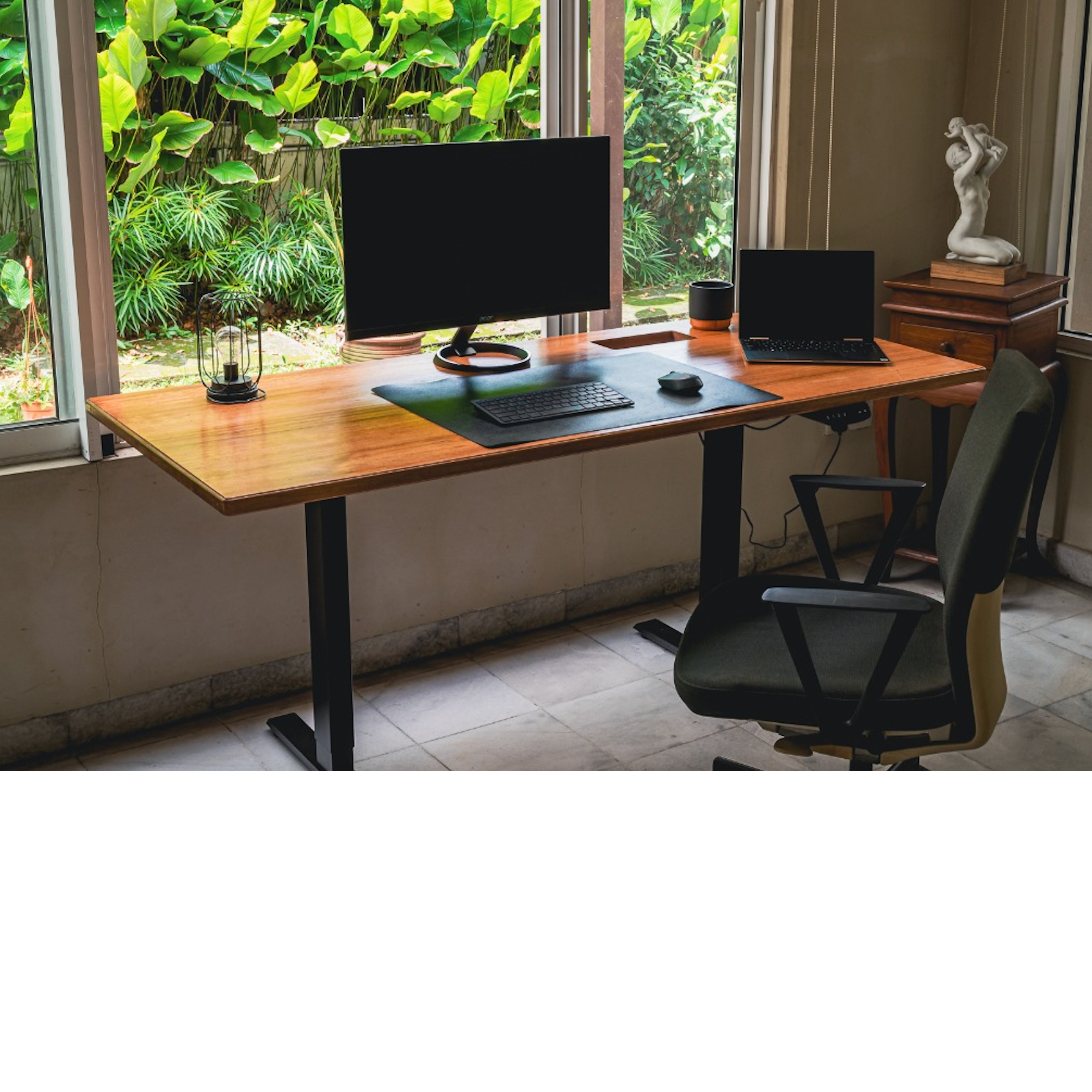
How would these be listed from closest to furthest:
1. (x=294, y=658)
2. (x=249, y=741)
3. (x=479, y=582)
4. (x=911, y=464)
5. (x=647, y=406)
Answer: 1. (x=647, y=406)
2. (x=249, y=741)
3. (x=294, y=658)
4. (x=479, y=582)
5. (x=911, y=464)

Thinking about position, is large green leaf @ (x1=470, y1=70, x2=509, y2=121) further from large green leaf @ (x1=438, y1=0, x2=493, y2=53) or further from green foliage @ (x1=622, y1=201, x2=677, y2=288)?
green foliage @ (x1=622, y1=201, x2=677, y2=288)

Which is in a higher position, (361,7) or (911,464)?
(361,7)

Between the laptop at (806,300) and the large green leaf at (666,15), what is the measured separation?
0.79 m

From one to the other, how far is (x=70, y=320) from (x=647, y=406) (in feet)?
4.36

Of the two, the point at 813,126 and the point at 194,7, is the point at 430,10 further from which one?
the point at 813,126

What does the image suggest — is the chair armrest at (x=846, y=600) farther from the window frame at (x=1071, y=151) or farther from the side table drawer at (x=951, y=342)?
the window frame at (x=1071, y=151)

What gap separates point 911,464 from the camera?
4750 millimetres

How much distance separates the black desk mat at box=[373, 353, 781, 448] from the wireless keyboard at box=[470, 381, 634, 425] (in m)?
0.02

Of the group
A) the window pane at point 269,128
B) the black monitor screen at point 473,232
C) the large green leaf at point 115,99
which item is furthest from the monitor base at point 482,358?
the large green leaf at point 115,99

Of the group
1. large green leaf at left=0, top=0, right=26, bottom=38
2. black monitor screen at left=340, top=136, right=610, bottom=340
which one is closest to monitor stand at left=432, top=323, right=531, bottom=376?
black monitor screen at left=340, top=136, right=610, bottom=340

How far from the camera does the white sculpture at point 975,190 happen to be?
4.07m
